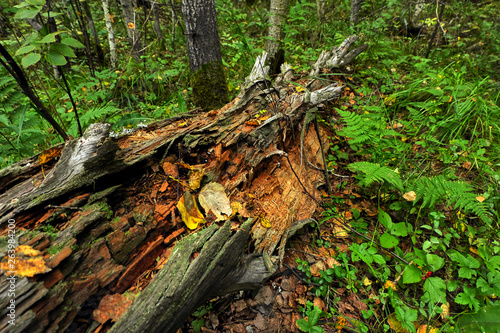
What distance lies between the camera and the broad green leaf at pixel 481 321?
1888 millimetres

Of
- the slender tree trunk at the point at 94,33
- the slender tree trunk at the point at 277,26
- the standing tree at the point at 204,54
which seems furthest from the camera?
the slender tree trunk at the point at 94,33

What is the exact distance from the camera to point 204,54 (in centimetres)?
423

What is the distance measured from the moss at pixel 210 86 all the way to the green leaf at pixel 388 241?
3572mm

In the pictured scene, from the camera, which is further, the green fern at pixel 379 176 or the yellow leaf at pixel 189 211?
the green fern at pixel 379 176

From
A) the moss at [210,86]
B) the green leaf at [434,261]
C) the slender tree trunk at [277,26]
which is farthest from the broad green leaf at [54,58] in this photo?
the slender tree trunk at [277,26]

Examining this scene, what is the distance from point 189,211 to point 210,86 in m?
3.12

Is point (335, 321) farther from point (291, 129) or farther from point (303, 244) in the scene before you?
point (291, 129)

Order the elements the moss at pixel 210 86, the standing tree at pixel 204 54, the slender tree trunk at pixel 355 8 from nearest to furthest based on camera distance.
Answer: the standing tree at pixel 204 54 < the moss at pixel 210 86 < the slender tree trunk at pixel 355 8

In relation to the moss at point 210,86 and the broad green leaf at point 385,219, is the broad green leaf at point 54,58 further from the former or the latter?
the broad green leaf at point 385,219

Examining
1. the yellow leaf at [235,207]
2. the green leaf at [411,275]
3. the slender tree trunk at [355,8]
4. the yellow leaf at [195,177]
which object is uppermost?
the slender tree trunk at [355,8]

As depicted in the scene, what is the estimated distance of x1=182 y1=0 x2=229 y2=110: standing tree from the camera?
12.6 feet

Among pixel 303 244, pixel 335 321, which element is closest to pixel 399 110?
pixel 303 244

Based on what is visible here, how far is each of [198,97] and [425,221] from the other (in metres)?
4.17

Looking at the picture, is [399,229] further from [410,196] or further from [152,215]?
[152,215]
